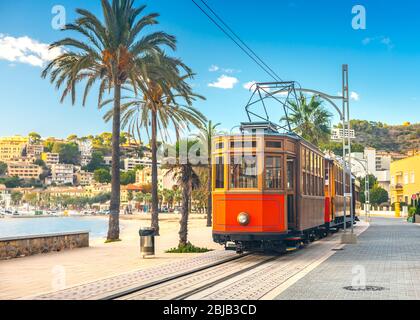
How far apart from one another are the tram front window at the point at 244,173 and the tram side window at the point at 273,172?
0.34m

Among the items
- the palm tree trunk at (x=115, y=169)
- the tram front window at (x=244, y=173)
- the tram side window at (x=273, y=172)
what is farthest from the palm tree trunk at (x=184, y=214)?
the palm tree trunk at (x=115, y=169)

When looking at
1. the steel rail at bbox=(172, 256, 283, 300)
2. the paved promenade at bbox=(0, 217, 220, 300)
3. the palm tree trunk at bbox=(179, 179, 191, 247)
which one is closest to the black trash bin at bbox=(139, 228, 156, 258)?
the paved promenade at bbox=(0, 217, 220, 300)

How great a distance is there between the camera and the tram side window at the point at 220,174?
16719 mm

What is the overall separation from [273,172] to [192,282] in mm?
5514

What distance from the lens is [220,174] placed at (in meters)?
16.9

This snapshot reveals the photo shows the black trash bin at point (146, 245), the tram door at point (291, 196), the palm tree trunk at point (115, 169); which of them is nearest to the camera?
the tram door at point (291, 196)

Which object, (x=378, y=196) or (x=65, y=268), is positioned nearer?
(x=65, y=268)

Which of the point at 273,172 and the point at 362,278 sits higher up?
the point at 273,172

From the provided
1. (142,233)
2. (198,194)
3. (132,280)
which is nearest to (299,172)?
(142,233)

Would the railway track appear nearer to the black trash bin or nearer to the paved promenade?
the paved promenade

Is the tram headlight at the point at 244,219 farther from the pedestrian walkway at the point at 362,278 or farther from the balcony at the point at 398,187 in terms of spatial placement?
the balcony at the point at 398,187

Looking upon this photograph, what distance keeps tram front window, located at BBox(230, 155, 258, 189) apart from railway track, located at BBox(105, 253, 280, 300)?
83.7 inches

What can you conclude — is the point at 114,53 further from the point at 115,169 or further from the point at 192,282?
the point at 192,282

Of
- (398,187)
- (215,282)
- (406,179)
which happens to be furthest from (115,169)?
(398,187)
